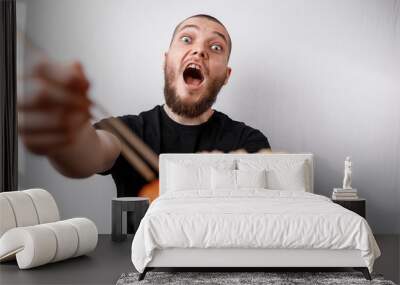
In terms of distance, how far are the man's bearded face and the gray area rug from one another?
2478 mm

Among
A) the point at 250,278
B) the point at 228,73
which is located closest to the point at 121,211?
the point at 228,73

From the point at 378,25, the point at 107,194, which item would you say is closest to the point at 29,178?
the point at 107,194

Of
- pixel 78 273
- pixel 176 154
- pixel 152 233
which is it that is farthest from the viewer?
pixel 176 154

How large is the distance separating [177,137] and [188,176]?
0.66 meters

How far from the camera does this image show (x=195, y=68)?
23.0 ft

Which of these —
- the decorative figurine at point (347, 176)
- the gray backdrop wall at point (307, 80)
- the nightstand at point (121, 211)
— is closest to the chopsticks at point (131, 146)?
the gray backdrop wall at point (307, 80)

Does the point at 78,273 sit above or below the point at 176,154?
below

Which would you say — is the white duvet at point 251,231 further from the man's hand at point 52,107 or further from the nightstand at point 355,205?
the man's hand at point 52,107

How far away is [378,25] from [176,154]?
8.72 ft

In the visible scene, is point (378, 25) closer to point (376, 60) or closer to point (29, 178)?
point (376, 60)

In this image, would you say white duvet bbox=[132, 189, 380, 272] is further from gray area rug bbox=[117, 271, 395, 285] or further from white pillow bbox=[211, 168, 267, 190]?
white pillow bbox=[211, 168, 267, 190]

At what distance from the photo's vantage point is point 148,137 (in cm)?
710

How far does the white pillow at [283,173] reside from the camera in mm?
6539

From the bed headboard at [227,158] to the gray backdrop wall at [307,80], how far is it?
0.53 ft
